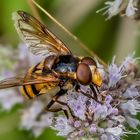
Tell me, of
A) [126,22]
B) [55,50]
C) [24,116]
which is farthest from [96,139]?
[126,22]

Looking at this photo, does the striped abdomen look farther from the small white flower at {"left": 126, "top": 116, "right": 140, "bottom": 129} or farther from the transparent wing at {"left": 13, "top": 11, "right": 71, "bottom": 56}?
the small white flower at {"left": 126, "top": 116, "right": 140, "bottom": 129}

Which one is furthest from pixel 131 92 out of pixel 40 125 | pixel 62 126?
pixel 40 125

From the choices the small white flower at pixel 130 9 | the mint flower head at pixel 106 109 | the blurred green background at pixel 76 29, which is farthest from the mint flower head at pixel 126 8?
the blurred green background at pixel 76 29

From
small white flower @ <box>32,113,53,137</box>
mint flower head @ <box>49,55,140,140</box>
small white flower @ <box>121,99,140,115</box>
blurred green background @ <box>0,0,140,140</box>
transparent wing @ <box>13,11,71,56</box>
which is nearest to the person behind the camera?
mint flower head @ <box>49,55,140,140</box>

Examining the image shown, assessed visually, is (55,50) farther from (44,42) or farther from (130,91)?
(130,91)

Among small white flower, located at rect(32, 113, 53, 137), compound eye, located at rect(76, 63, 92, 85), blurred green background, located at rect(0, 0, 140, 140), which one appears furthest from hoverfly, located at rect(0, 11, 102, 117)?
blurred green background, located at rect(0, 0, 140, 140)
